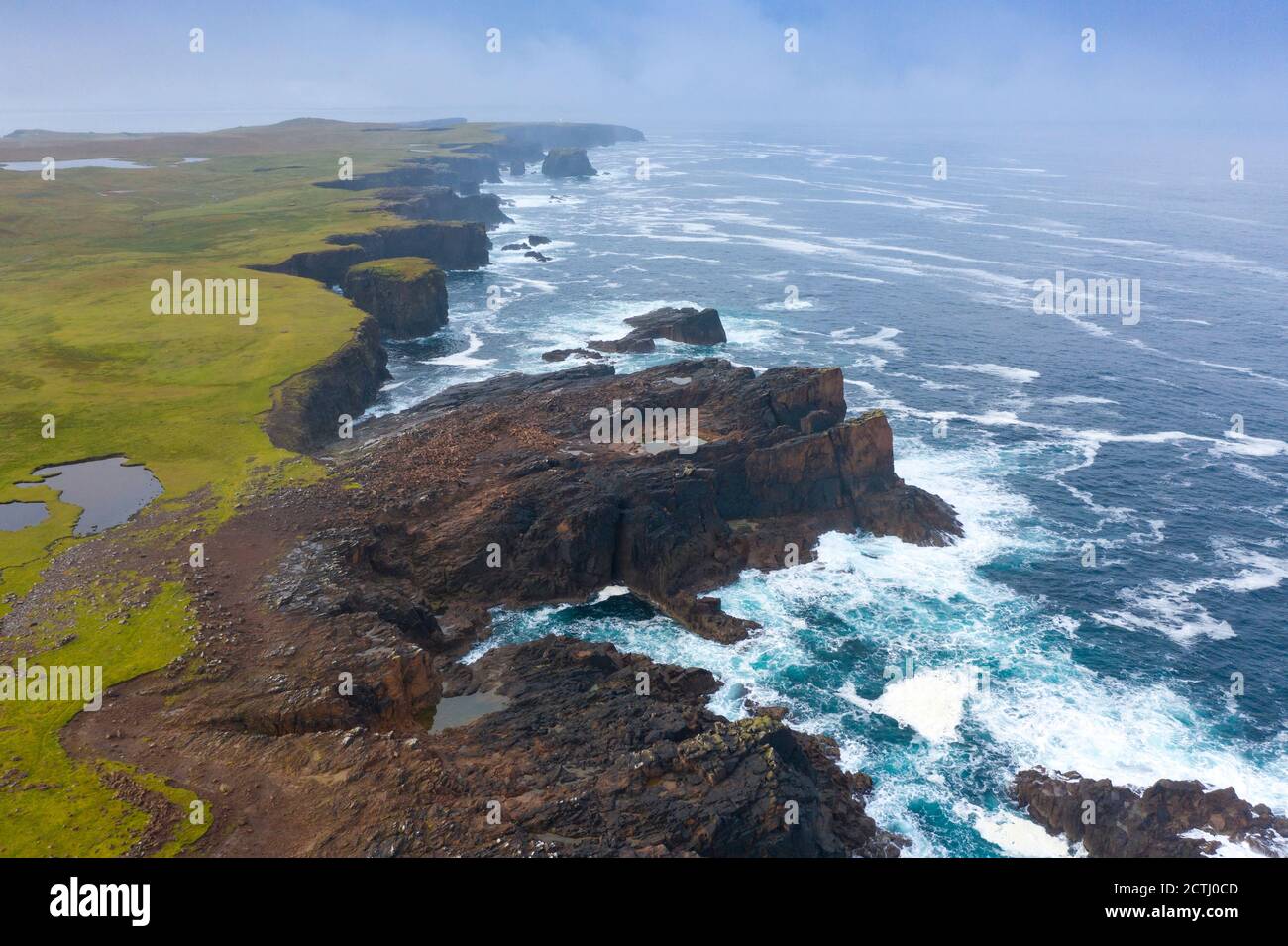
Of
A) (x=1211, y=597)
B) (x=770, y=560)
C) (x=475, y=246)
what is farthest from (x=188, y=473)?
(x=475, y=246)

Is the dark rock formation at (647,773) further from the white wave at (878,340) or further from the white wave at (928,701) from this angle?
the white wave at (878,340)

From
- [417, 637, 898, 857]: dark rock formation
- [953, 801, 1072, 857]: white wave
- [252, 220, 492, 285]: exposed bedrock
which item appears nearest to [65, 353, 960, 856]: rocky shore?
[417, 637, 898, 857]: dark rock formation

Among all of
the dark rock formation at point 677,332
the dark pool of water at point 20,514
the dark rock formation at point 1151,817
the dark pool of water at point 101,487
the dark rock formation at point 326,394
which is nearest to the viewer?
the dark rock formation at point 1151,817
